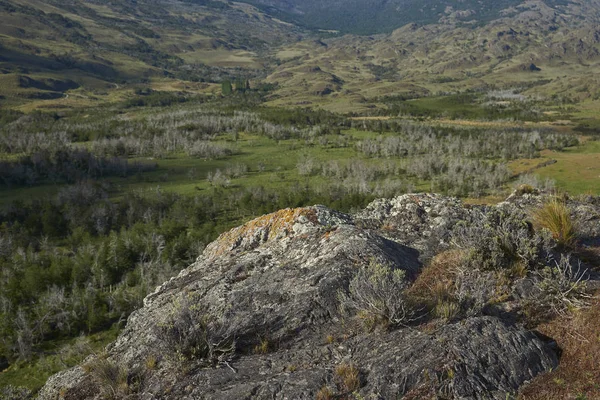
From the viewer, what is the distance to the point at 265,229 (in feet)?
42.9

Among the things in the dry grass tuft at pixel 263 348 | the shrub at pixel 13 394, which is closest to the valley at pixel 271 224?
the dry grass tuft at pixel 263 348

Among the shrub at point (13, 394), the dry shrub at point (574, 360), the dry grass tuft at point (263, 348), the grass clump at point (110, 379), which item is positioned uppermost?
the dry shrub at point (574, 360)

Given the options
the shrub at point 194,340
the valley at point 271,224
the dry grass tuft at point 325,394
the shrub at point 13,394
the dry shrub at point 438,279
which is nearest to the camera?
the dry grass tuft at point 325,394

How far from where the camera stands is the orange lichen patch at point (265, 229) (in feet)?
41.5

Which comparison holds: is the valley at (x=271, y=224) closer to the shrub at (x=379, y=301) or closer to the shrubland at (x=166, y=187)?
the shrub at (x=379, y=301)

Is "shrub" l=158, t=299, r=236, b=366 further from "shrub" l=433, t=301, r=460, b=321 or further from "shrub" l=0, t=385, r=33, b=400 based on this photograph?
"shrub" l=0, t=385, r=33, b=400

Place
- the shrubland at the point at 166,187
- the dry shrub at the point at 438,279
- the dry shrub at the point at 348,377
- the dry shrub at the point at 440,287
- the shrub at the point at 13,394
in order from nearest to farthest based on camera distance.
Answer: the dry shrub at the point at 348,377, the dry shrub at the point at 440,287, the dry shrub at the point at 438,279, the shrub at the point at 13,394, the shrubland at the point at 166,187

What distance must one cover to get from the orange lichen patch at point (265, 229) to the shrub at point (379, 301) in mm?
4586

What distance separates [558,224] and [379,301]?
7.00 metres

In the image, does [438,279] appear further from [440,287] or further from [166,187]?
[166,187]

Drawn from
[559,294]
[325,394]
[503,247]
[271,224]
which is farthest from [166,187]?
[559,294]

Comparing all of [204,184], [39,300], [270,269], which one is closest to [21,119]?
[204,184]

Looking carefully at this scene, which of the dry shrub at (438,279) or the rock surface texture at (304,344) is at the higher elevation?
the dry shrub at (438,279)

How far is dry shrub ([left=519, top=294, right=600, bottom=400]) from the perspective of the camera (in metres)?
5.98
